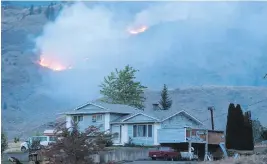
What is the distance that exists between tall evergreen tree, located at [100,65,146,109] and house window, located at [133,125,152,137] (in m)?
10.9

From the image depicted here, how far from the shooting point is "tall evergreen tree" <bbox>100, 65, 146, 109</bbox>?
39.6 metres

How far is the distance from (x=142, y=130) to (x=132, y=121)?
0.74 metres

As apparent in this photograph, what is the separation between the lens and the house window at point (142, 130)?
28.0m

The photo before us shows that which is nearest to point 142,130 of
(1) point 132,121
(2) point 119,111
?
(1) point 132,121

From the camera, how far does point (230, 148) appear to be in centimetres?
2142

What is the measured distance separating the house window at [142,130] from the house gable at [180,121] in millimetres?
743

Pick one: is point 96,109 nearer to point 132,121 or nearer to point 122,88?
point 132,121

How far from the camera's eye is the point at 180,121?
29.9 m

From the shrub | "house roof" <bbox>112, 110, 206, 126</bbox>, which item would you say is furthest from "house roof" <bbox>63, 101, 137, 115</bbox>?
the shrub

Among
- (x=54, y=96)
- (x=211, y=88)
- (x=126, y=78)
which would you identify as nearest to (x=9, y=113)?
(x=54, y=96)

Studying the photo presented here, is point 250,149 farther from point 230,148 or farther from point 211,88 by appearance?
point 211,88

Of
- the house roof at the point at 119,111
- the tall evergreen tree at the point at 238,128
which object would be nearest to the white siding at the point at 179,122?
the house roof at the point at 119,111

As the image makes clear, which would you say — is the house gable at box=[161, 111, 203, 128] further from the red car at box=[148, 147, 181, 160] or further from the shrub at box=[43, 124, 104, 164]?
the shrub at box=[43, 124, 104, 164]

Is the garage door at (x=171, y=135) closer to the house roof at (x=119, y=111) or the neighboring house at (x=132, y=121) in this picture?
the neighboring house at (x=132, y=121)
